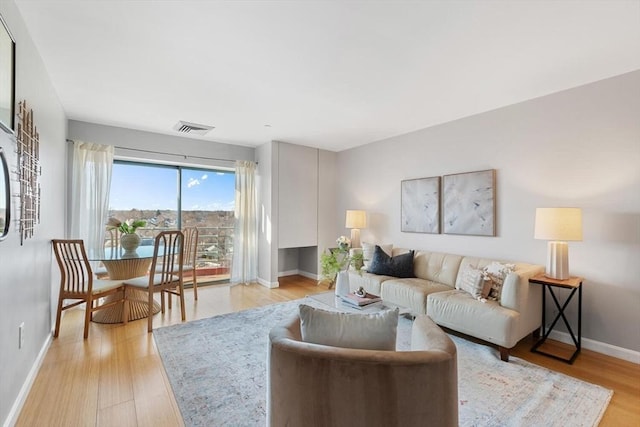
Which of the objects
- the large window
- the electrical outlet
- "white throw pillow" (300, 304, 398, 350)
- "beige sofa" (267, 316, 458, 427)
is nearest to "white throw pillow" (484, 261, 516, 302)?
"white throw pillow" (300, 304, 398, 350)

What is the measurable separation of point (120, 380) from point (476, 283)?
3126 millimetres

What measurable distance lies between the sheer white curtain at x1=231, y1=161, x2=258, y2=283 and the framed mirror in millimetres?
3496

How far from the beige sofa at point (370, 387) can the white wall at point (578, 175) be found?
2771mm

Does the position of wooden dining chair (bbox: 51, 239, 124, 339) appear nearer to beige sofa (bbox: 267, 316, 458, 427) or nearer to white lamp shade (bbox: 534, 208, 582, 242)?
beige sofa (bbox: 267, 316, 458, 427)

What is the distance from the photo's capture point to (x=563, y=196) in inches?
118

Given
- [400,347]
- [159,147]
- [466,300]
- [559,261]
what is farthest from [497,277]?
[159,147]

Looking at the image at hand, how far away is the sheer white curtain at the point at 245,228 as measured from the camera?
17.0 ft

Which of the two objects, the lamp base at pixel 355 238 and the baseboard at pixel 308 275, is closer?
the lamp base at pixel 355 238

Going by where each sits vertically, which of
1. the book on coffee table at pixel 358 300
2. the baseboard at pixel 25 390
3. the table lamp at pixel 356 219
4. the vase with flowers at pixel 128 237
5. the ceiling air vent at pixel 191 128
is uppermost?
the ceiling air vent at pixel 191 128

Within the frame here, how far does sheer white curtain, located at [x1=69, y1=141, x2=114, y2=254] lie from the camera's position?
3916 mm

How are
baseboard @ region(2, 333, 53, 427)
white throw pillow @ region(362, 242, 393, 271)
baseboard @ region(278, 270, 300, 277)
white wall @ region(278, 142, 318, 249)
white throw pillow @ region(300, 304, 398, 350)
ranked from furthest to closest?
→ baseboard @ region(278, 270, 300, 277) → white wall @ region(278, 142, 318, 249) → white throw pillow @ region(362, 242, 393, 271) → baseboard @ region(2, 333, 53, 427) → white throw pillow @ region(300, 304, 398, 350)

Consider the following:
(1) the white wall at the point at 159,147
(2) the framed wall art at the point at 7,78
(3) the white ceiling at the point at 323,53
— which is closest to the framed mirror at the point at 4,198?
(2) the framed wall art at the point at 7,78

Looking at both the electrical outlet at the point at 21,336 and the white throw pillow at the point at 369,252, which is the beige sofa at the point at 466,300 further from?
the electrical outlet at the point at 21,336

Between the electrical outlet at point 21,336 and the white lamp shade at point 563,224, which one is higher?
the white lamp shade at point 563,224
